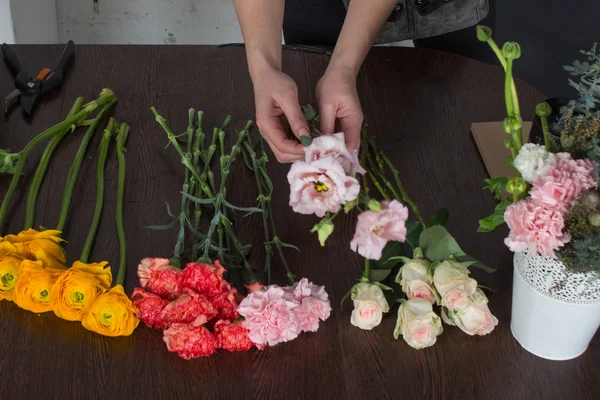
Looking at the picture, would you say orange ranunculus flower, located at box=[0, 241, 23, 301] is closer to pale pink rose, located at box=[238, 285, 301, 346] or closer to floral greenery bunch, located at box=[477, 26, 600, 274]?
pale pink rose, located at box=[238, 285, 301, 346]

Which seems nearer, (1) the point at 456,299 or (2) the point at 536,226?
(2) the point at 536,226

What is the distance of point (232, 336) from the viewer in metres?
0.90

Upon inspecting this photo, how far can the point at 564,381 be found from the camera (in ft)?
3.02

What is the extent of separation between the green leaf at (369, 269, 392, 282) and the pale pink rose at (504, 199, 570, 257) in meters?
0.21

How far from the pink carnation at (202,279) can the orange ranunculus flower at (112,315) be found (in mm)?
77

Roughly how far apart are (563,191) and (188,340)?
45 centimetres

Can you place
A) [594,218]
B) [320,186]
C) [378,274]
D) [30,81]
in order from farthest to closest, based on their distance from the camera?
1. [30,81]
2. [378,274]
3. [320,186]
4. [594,218]

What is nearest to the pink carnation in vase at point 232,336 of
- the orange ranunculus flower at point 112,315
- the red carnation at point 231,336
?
the red carnation at point 231,336

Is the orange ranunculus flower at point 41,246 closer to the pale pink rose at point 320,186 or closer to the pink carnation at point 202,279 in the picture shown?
the pink carnation at point 202,279

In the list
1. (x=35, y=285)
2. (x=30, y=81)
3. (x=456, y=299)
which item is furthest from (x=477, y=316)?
(x=30, y=81)

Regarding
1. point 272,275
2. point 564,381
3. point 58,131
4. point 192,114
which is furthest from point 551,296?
point 58,131

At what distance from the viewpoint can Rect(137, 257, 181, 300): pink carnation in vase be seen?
2.97 ft

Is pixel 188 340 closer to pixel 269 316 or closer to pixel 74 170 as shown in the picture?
pixel 269 316

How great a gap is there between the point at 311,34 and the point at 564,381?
2.95ft
